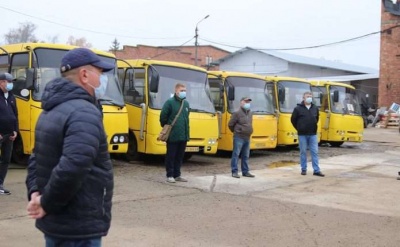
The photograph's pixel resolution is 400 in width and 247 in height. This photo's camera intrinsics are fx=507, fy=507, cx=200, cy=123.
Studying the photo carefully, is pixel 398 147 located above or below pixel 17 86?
below

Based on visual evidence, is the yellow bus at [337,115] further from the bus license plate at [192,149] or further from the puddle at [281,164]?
the bus license plate at [192,149]

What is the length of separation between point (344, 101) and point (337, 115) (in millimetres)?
819

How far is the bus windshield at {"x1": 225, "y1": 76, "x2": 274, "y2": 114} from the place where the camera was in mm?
14344

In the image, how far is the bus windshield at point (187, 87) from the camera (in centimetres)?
1209

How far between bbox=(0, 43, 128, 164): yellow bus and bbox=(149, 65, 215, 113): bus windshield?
1061mm

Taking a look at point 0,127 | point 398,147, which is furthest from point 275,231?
point 398,147

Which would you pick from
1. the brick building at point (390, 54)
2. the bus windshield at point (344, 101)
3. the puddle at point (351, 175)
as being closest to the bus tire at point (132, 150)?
the puddle at point (351, 175)

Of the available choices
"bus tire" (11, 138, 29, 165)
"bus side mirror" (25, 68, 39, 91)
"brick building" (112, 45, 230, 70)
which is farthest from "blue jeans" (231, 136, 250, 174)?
"brick building" (112, 45, 230, 70)

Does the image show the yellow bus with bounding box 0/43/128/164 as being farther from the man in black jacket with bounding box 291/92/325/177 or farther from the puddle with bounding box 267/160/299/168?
the puddle with bounding box 267/160/299/168

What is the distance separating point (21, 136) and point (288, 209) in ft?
19.6

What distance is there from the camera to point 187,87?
497 inches

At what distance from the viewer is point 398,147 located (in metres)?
20.1

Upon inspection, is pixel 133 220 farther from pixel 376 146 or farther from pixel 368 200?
pixel 376 146

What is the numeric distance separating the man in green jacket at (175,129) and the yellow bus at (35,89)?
1.57 meters
